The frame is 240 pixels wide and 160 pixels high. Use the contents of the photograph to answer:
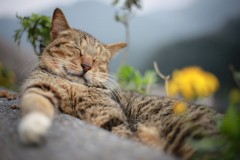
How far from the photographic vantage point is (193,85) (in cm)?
171

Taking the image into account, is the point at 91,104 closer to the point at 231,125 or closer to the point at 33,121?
the point at 33,121

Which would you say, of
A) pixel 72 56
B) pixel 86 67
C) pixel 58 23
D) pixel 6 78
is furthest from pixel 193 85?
pixel 6 78

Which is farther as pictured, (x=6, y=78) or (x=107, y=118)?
(x=6, y=78)

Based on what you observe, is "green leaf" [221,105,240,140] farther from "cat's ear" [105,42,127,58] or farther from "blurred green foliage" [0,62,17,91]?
"blurred green foliage" [0,62,17,91]

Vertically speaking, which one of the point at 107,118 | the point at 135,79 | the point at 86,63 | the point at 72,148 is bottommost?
the point at 135,79

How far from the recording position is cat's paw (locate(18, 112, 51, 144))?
551mm

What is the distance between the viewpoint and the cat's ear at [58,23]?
4.18 feet

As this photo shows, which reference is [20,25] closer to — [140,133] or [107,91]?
[107,91]

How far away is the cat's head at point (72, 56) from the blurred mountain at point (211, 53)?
1795mm

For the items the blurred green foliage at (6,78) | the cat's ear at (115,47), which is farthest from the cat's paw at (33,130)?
the blurred green foliage at (6,78)

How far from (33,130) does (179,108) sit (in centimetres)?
81

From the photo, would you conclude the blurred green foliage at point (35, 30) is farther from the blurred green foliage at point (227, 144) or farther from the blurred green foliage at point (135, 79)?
the blurred green foliage at point (227, 144)

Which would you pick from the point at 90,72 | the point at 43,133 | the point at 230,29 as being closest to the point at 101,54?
the point at 90,72

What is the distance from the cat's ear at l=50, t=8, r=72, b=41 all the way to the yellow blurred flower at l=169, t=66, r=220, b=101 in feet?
4.45
